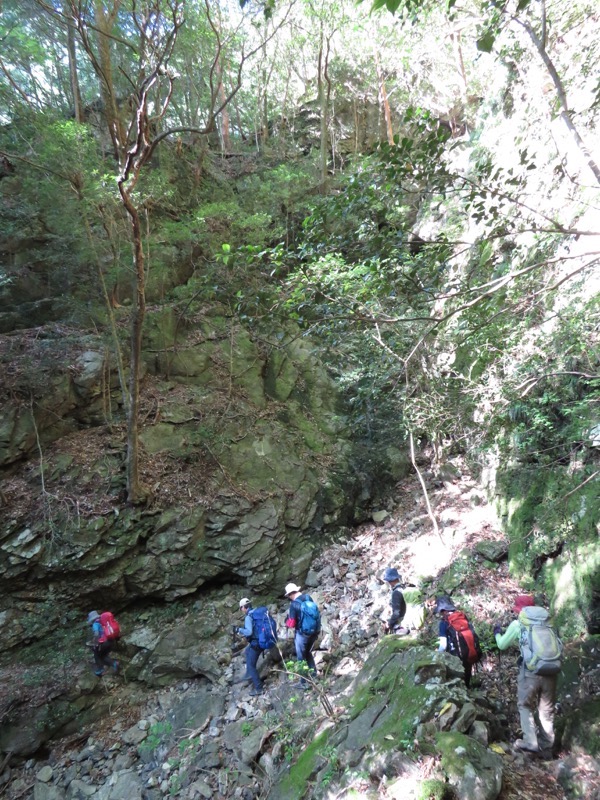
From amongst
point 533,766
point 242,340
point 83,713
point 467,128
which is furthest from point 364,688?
point 467,128

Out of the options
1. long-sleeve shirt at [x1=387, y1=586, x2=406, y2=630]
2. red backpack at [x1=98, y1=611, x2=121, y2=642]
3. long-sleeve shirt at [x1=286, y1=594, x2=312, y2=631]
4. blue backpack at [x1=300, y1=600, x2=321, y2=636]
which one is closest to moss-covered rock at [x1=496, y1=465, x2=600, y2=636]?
long-sleeve shirt at [x1=387, y1=586, x2=406, y2=630]

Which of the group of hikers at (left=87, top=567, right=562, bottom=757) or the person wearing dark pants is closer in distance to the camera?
the group of hikers at (left=87, top=567, right=562, bottom=757)

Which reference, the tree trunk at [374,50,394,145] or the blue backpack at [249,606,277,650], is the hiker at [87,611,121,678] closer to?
the blue backpack at [249,606,277,650]

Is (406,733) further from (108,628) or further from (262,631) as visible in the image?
(108,628)

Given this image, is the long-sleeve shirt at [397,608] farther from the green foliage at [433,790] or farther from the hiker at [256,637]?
the green foliage at [433,790]

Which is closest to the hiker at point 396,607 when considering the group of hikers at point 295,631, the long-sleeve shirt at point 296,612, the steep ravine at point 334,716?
the steep ravine at point 334,716

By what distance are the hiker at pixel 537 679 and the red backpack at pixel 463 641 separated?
666mm

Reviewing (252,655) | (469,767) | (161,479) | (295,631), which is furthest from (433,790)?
(161,479)

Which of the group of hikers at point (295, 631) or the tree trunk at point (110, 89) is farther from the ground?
the tree trunk at point (110, 89)

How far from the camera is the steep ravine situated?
11.1ft

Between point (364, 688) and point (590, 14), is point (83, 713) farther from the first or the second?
point (590, 14)

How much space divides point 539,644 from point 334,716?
92.9 inches

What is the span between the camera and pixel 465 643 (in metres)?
4.62

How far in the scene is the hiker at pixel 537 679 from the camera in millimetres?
3773
